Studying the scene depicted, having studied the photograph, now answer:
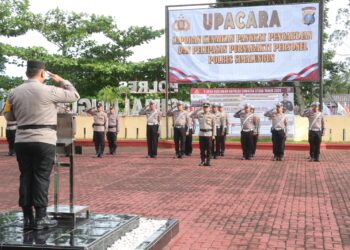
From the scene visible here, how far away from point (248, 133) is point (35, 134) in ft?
36.2

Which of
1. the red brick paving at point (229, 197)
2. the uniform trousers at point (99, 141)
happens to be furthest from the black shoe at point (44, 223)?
Answer: the uniform trousers at point (99, 141)

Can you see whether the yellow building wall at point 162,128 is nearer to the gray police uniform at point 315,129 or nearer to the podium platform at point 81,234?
the gray police uniform at point 315,129

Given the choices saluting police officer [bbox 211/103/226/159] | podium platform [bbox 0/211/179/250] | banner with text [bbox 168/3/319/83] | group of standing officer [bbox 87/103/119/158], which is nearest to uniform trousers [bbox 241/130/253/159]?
saluting police officer [bbox 211/103/226/159]

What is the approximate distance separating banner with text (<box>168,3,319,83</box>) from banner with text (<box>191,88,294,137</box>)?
28.2 inches

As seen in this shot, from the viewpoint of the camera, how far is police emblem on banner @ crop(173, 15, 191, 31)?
61.6 feet

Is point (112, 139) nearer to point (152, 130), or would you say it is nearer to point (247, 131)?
point (152, 130)

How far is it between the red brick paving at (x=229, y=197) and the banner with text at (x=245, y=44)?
4.99 m

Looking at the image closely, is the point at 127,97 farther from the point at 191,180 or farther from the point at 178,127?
the point at 191,180

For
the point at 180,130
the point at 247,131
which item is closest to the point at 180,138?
the point at 180,130

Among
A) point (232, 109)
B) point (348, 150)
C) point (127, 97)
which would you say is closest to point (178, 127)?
point (232, 109)

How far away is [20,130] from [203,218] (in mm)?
2694

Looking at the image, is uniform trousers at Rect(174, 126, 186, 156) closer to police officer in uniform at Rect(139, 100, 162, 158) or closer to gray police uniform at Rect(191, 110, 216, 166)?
police officer in uniform at Rect(139, 100, 162, 158)

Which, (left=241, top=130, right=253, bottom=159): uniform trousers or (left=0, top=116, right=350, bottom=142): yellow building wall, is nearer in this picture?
(left=241, top=130, right=253, bottom=159): uniform trousers

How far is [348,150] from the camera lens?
1872cm
